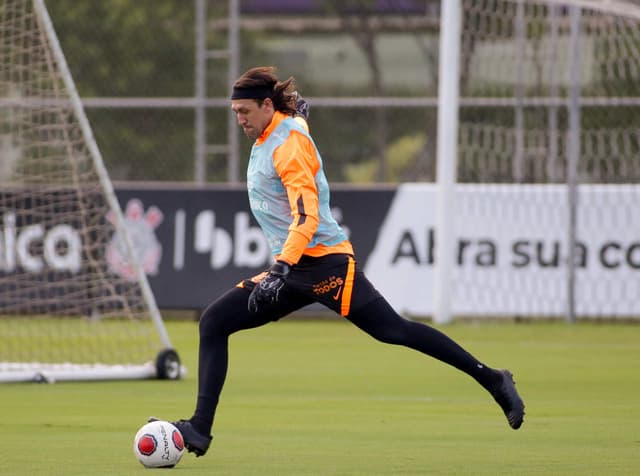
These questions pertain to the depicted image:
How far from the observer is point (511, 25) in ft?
71.6

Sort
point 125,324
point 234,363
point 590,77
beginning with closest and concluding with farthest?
1. point 234,363
2. point 125,324
3. point 590,77

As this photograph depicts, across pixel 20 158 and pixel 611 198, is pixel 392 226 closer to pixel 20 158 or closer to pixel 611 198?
pixel 611 198

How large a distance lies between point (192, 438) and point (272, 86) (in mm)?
1798

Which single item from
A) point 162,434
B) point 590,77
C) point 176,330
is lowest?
point 176,330

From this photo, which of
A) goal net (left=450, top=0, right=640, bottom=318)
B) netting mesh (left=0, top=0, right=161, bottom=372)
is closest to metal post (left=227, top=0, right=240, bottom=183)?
netting mesh (left=0, top=0, right=161, bottom=372)

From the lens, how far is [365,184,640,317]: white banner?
760 inches

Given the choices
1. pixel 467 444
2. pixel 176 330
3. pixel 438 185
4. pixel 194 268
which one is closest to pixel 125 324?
pixel 176 330

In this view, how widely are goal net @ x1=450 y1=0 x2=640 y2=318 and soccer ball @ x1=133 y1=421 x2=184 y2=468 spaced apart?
1097 cm

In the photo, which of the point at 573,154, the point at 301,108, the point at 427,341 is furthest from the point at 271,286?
the point at 573,154

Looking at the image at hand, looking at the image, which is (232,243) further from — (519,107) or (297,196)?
(297,196)

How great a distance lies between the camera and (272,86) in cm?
859

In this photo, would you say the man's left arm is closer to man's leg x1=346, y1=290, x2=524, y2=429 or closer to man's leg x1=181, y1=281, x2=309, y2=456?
man's leg x1=181, y1=281, x2=309, y2=456

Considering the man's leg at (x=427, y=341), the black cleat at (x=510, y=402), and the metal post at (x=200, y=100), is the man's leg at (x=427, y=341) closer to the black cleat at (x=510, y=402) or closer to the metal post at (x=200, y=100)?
the black cleat at (x=510, y=402)

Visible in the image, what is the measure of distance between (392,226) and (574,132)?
7.74ft
